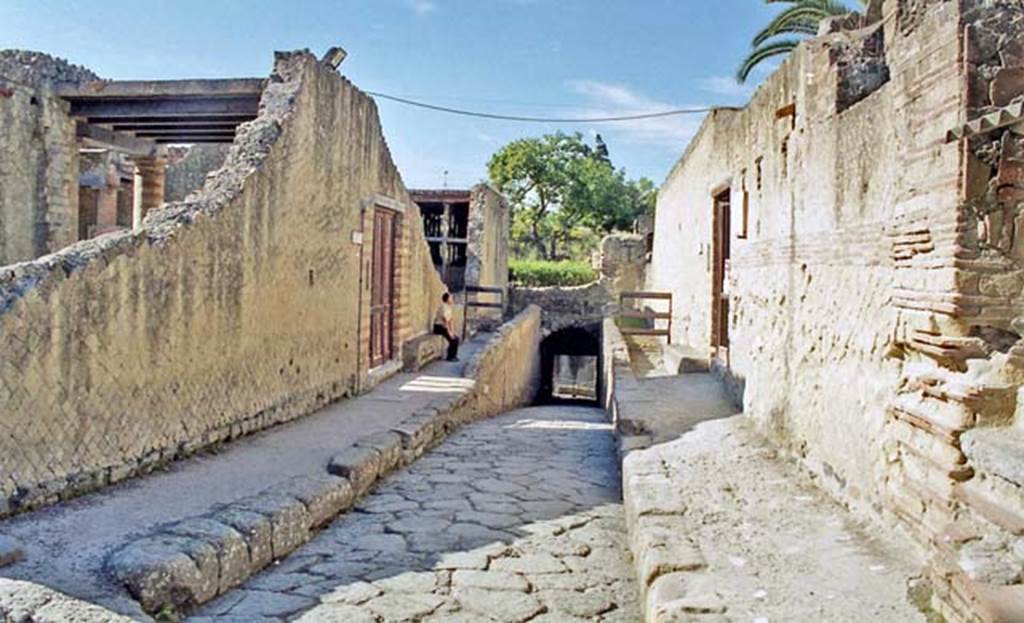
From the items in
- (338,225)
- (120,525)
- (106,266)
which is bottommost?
(120,525)

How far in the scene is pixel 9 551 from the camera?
140 inches

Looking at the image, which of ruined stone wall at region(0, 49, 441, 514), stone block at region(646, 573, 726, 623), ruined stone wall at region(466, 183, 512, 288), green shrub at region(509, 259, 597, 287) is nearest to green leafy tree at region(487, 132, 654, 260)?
green shrub at region(509, 259, 597, 287)

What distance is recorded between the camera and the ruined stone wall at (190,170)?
63.9 ft

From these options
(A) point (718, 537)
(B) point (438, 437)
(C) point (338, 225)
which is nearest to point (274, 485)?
(A) point (718, 537)

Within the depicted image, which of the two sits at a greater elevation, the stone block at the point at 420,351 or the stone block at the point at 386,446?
the stone block at the point at 420,351

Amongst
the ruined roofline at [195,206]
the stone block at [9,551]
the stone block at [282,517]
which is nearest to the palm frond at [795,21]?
the ruined roofline at [195,206]

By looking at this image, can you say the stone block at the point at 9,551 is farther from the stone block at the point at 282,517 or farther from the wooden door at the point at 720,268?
the wooden door at the point at 720,268

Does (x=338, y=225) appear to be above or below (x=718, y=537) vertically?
above

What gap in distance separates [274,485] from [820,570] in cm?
322

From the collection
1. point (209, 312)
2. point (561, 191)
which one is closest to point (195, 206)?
point (209, 312)

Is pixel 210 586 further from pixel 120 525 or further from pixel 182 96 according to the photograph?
pixel 182 96

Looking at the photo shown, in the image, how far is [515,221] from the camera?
43.3 m

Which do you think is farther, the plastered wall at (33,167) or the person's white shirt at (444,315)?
the person's white shirt at (444,315)

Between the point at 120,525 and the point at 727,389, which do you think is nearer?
the point at 120,525
